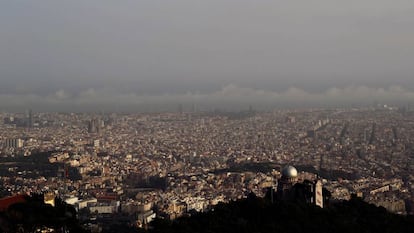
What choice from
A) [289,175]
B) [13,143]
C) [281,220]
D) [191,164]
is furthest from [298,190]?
[13,143]

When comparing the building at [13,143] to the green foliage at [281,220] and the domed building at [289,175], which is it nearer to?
the domed building at [289,175]

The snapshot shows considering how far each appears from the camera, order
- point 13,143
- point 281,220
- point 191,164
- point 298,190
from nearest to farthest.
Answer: point 281,220 < point 298,190 < point 191,164 < point 13,143

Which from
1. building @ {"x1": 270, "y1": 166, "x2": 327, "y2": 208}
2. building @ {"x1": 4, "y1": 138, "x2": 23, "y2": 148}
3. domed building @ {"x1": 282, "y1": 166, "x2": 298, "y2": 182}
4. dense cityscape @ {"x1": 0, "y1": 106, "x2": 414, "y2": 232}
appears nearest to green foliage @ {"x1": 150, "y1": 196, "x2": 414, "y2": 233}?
building @ {"x1": 270, "y1": 166, "x2": 327, "y2": 208}

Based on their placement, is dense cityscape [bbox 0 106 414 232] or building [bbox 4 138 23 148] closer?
dense cityscape [bbox 0 106 414 232]

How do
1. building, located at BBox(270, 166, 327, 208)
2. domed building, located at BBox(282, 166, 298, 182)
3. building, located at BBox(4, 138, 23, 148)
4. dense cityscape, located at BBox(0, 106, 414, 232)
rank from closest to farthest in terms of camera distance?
building, located at BBox(270, 166, 327, 208)
domed building, located at BBox(282, 166, 298, 182)
dense cityscape, located at BBox(0, 106, 414, 232)
building, located at BBox(4, 138, 23, 148)

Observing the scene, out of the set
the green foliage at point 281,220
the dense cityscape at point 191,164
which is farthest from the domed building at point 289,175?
the dense cityscape at point 191,164

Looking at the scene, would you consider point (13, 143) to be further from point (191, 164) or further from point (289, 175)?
point (289, 175)

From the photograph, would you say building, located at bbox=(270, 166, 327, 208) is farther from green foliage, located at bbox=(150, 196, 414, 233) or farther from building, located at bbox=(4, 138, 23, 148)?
building, located at bbox=(4, 138, 23, 148)

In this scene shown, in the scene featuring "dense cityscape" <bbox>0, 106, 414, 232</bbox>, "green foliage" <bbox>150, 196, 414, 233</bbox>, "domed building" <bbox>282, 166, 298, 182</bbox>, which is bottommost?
"dense cityscape" <bbox>0, 106, 414, 232</bbox>

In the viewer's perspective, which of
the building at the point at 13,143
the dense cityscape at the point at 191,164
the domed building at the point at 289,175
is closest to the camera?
the domed building at the point at 289,175

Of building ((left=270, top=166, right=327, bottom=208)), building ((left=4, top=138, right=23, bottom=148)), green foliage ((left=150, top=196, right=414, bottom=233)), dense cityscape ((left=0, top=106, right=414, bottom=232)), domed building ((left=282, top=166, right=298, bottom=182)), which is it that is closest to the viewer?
green foliage ((left=150, top=196, right=414, bottom=233))
